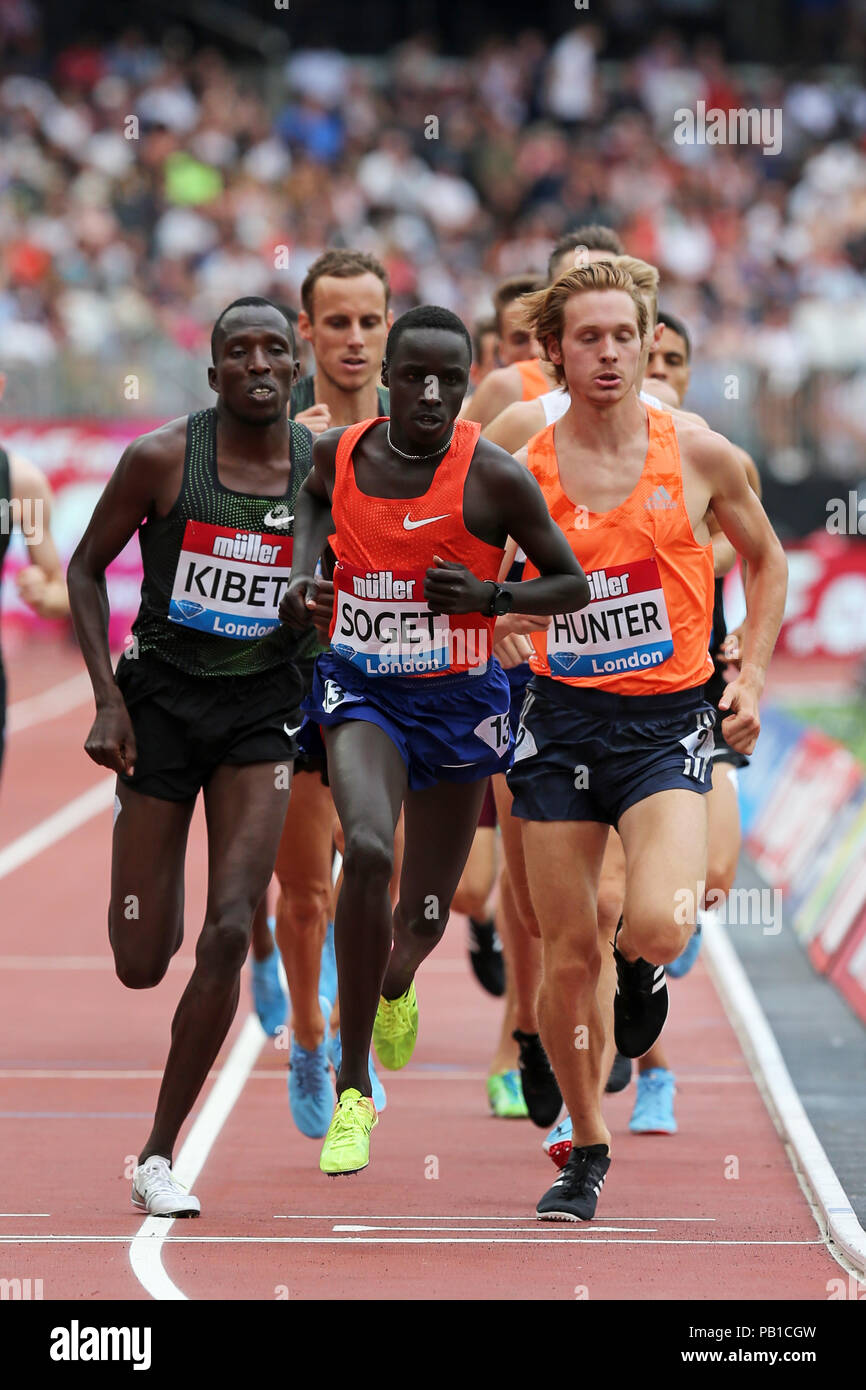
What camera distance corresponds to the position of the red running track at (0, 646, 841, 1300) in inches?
236

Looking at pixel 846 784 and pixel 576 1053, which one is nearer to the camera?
pixel 576 1053

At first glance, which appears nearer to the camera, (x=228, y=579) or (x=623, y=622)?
(x=623, y=622)

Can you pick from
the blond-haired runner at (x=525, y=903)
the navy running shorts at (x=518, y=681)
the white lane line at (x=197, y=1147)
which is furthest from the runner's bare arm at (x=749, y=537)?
the white lane line at (x=197, y=1147)

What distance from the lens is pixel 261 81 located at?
1270 inches

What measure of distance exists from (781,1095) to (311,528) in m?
3.29

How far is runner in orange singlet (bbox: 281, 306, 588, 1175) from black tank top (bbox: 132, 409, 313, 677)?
0.79ft

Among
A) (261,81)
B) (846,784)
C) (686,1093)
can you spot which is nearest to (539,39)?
(261,81)

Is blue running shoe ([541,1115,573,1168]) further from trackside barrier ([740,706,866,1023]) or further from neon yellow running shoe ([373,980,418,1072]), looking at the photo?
trackside barrier ([740,706,866,1023])

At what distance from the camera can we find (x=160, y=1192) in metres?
6.65

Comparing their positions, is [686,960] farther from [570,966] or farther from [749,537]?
[749,537]

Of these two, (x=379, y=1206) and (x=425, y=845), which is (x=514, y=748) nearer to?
(x=425, y=845)

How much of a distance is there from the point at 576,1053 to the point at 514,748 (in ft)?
2.96

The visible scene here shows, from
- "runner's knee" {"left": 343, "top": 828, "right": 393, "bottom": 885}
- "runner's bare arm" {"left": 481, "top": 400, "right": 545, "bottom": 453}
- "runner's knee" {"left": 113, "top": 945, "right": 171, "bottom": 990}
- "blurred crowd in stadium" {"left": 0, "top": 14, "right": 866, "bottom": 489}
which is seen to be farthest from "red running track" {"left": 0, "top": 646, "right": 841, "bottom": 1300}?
"blurred crowd in stadium" {"left": 0, "top": 14, "right": 866, "bottom": 489}

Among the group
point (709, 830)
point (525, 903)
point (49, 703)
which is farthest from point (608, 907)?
point (49, 703)
